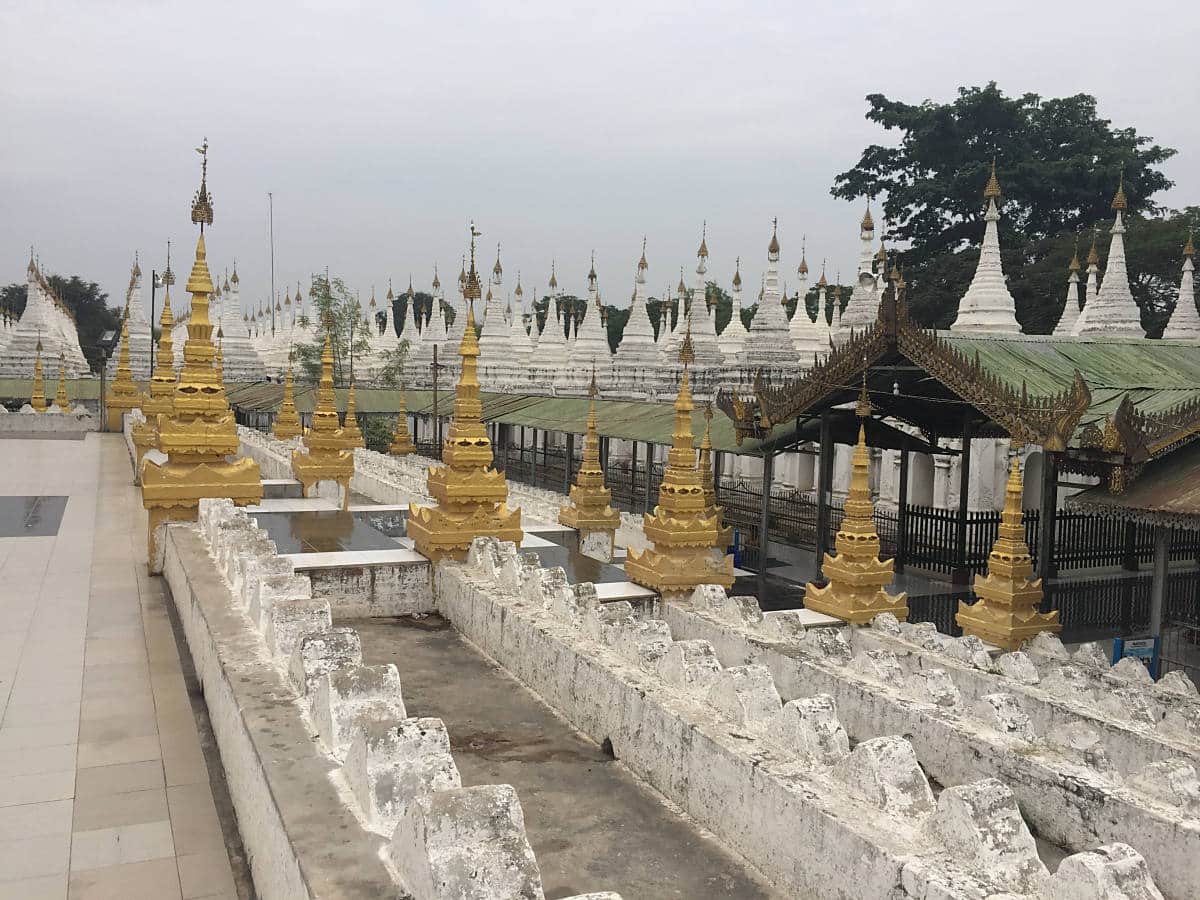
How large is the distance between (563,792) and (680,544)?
4412mm

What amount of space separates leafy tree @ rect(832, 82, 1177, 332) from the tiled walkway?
3679cm

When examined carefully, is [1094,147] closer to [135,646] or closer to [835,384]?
[835,384]

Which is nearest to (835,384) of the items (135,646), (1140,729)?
(1140,729)

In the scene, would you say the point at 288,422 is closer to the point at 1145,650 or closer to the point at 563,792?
the point at 1145,650

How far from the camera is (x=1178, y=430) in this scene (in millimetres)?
10625

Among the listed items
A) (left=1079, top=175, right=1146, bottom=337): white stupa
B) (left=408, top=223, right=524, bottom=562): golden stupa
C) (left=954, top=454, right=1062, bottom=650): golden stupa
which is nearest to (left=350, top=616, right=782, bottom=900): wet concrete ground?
(left=408, top=223, right=524, bottom=562): golden stupa

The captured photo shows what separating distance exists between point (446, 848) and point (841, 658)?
473 centimetres

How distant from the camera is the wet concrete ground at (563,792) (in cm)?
480

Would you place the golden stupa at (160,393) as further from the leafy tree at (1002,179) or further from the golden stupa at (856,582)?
the leafy tree at (1002,179)

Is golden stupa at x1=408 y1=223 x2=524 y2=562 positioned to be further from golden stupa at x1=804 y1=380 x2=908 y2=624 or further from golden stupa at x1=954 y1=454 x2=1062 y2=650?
golden stupa at x1=954 y1=454 x2=1062 y2=650

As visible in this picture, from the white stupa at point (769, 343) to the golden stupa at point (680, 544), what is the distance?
15.0m

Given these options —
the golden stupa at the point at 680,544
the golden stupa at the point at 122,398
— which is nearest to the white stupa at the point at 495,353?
the golden stupa at the point at 122,398

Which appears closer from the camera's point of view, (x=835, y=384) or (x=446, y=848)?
(x=446, y=848)

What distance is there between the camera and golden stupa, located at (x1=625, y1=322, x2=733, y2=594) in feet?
32.7
